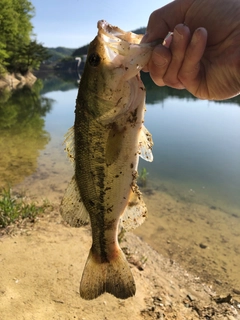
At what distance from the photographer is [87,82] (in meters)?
2.28

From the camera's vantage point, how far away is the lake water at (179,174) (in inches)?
260

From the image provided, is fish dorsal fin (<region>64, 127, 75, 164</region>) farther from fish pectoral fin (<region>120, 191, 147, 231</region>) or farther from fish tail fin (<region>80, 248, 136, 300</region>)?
fish tail fin (<region>80, 248, 136, 300</region>)

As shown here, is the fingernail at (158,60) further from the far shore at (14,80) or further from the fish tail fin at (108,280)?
the far shore at (14,80)

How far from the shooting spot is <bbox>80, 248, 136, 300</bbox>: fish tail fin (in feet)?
9.14

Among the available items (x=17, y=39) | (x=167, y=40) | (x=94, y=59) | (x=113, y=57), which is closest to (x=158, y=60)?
(x=167, y=40)

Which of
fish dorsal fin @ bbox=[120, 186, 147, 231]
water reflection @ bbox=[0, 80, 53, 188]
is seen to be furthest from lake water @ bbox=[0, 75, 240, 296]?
fish dorsal fin @ bbox=[120, 186, 147, 231]

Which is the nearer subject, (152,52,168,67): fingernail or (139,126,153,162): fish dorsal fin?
(152,52,168,67): fingernail

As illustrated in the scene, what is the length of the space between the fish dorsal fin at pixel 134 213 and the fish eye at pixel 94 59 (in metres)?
1.20

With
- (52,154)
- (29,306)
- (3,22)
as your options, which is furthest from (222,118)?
(3,22)

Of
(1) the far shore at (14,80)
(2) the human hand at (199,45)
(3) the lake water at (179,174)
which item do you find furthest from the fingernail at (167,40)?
(1) the far shore at (14,80)

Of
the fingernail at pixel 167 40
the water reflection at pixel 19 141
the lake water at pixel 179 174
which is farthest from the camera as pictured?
the water reflection at pixel 19 141

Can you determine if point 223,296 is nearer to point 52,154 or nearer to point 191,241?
point 191,241

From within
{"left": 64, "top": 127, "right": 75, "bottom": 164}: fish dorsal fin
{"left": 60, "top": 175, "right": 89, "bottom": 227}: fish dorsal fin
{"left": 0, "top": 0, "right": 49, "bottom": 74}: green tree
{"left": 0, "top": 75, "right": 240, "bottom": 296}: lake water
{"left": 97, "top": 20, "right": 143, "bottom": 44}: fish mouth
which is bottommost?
{"left": 0, "top": 75, "right": 240, "bottom": 296}: lake water

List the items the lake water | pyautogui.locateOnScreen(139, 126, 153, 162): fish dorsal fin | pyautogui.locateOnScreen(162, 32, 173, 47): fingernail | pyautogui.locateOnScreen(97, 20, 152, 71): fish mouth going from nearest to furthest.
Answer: pyautogui.locateOnScreen(97, 20, 152, 71): fish mouth → pyautogui.locateOnScreen(162, 32, 173, 47): fingernail → pyautogui.locateOnScreen(139, 126, 153, 162): fish dorsal fin → the lake water
